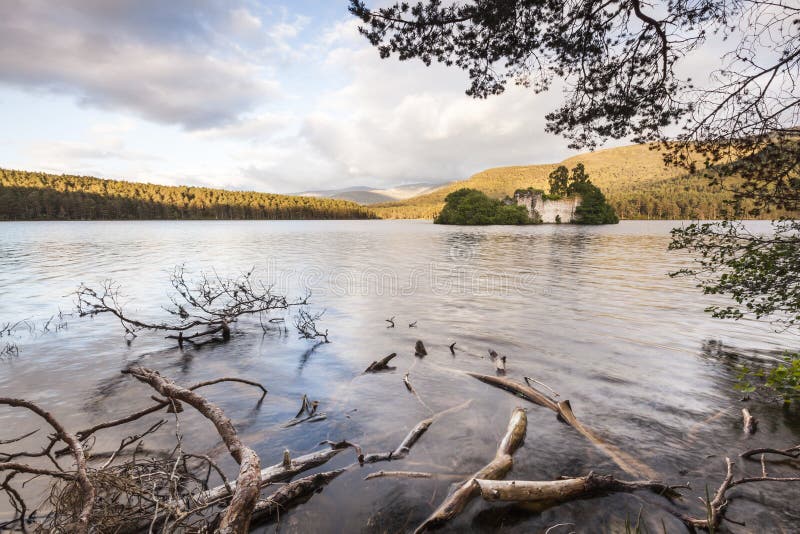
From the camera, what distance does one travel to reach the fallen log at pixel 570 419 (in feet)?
17.8

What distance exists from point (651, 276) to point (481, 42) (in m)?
24.0

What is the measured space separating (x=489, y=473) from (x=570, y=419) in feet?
8.72

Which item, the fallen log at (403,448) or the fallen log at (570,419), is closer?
the fallen log at (570,419)

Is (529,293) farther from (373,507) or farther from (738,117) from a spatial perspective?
(373,507)

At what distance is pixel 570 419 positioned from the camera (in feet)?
22.1

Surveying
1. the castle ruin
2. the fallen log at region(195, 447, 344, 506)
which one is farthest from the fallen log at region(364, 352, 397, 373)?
the castle ruin

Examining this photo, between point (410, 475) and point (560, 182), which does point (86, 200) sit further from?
point (410, 475)

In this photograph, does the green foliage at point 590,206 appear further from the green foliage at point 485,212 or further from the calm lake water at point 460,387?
→ the calm lake water at point 460,387

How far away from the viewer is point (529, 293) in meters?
20.0

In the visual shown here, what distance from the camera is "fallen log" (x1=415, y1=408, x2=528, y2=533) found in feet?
14.0

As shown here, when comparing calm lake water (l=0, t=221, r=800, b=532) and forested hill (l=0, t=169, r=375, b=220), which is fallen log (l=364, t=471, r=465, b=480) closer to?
calm lake water (l=0, t=221, r=800, b=532)

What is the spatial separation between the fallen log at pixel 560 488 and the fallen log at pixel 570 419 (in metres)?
0.45

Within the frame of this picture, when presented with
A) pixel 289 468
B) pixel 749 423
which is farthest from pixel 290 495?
pixel 749 423

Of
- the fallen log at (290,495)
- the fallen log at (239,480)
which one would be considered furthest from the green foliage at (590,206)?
the fallen log at (239,480)
